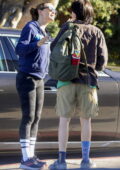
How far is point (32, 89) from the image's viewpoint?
4.90 metres

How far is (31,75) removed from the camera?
4.91 metres

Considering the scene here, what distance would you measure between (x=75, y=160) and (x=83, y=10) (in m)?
1.75

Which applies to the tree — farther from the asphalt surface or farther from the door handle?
the door handle

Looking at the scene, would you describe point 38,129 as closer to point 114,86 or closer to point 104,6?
point 114,86

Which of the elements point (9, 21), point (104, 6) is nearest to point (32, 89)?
point (9, 21)

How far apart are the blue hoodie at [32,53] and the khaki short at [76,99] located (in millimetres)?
290

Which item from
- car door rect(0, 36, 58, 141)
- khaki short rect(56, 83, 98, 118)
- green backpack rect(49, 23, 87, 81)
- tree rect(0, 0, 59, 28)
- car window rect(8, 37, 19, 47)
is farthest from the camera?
tree rect(0, 0, 59, 28)

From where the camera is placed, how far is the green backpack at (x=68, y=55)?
4723 millimetres

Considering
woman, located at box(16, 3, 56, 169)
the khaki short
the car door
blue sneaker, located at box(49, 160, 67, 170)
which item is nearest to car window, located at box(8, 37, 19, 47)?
the car door

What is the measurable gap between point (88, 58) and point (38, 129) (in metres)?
1.02

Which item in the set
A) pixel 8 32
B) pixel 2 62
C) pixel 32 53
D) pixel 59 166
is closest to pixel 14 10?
pixel 8 32

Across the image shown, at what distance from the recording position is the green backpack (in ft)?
15.5

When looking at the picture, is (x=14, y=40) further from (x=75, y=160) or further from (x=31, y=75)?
(x=75, y=160)

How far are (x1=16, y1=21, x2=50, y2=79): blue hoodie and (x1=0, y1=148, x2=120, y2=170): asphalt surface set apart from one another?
1031 millimetres
